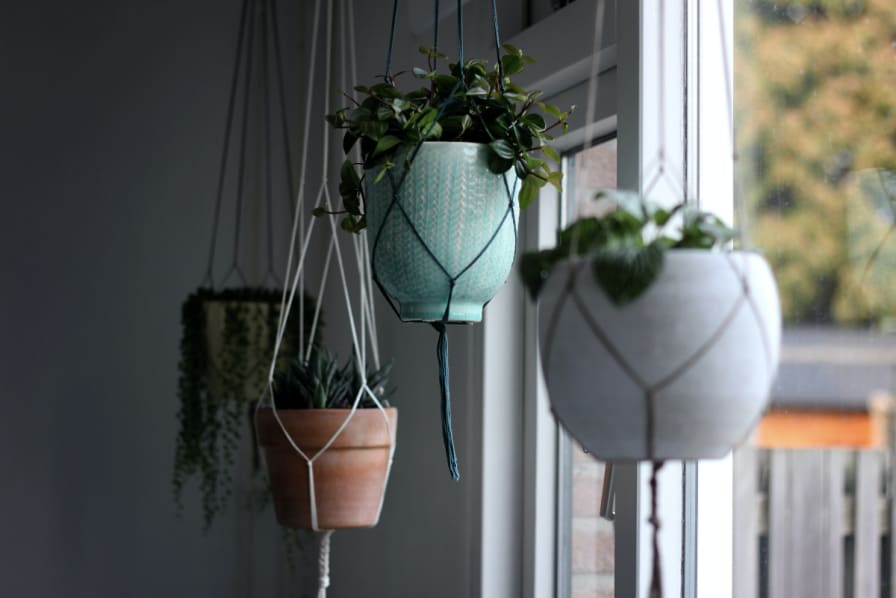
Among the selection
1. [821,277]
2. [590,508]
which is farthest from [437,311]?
[590,508]

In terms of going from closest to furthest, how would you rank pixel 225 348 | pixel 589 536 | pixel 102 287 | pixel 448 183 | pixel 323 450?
pixel 448 183 < pixel 323 450 < pixel 589 536 < pixel 225 348 < pixel 102 287

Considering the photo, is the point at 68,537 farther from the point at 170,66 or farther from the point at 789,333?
the point at 789,333

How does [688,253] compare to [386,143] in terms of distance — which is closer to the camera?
[688,253]

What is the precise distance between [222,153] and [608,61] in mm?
1623

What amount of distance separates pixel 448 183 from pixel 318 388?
0.56 meters

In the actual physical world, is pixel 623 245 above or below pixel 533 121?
below

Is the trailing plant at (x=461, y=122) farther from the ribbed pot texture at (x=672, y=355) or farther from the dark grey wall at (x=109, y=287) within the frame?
the dark grey wall at (x=109, y=287)

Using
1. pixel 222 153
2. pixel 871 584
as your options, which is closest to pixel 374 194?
pixel 871 584

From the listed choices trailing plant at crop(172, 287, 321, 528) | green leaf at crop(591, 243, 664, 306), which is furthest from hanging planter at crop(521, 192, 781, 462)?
trailing plant at crop(172, 287, 321, 528)

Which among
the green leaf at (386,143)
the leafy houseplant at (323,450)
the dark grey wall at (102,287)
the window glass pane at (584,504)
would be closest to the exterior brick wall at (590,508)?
the window glass pane at (584,504)

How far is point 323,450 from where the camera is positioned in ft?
4.82

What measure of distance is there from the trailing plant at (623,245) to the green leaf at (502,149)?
345 mm

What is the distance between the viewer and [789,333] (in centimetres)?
118

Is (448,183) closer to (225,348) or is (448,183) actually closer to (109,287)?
(225,348)
